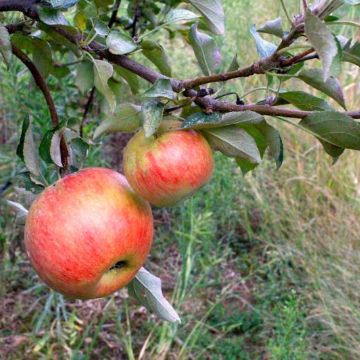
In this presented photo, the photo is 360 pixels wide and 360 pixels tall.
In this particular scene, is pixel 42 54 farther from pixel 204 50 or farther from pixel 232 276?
pixel 232 276

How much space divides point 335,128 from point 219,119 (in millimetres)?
109

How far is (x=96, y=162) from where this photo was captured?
7.11 ft

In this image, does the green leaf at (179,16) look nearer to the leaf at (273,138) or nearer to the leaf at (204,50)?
the leaf at (204,50)

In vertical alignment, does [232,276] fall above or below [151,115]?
below

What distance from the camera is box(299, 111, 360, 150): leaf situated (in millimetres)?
549

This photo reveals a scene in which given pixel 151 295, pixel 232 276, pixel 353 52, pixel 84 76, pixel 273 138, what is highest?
pixel 353 52

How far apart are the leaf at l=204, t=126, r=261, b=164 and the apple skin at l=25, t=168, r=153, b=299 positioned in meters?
0.10

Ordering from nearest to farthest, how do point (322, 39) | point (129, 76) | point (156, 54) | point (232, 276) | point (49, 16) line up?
point (322, 39)
point (49, 16)
point (156, 54)
point (129, 76)
point (232, 276)

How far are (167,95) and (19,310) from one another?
165cm

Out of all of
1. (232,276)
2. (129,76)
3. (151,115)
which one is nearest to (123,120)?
(151,115)

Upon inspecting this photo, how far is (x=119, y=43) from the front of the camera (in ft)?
2.06

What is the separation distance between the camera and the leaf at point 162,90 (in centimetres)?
54

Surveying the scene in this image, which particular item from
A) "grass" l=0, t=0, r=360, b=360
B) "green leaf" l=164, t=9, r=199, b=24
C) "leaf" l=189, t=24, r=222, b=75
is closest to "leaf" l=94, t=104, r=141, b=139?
"leaf" l=189, t=24, r=222, b=75

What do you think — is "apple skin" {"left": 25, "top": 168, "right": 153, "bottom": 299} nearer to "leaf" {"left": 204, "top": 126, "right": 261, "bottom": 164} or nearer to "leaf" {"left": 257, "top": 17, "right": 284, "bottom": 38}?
"leaf" {"left": 204, "top": 126, "right": 261, "bottom": 164}
